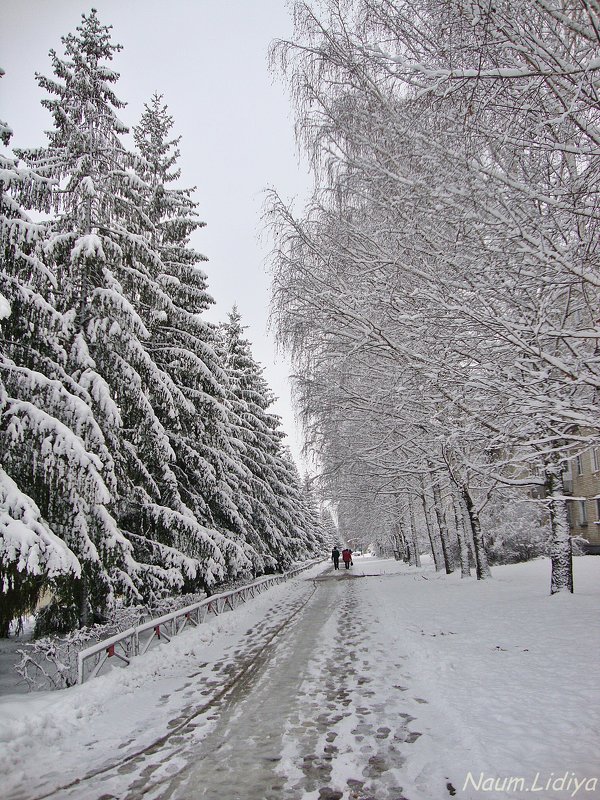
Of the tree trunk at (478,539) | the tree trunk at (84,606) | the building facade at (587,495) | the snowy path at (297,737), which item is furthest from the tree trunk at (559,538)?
the building facade at (587,495)

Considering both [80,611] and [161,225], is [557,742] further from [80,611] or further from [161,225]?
[161,225]

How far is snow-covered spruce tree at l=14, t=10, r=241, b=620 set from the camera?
10.1m

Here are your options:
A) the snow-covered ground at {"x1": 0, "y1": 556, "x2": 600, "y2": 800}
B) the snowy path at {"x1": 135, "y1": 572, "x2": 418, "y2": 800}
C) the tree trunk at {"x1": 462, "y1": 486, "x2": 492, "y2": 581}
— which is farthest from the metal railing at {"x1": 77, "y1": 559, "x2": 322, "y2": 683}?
the tree trunk at {"x1": 462, "y1": 486, "x2": 492, "y2": 581}

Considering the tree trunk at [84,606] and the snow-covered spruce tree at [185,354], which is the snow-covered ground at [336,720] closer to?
the tree trunk at [84,606]

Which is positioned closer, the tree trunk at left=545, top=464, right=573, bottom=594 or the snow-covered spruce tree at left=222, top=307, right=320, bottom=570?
the tree trunk at left=545, top=464, right=573, bottom=594

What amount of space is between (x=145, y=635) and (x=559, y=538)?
9.93 m

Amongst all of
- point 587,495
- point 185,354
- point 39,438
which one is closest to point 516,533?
point 587,495

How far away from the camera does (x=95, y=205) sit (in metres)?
10.9

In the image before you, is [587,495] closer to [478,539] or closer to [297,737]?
[478,539]

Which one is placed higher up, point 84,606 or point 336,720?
point 84,606

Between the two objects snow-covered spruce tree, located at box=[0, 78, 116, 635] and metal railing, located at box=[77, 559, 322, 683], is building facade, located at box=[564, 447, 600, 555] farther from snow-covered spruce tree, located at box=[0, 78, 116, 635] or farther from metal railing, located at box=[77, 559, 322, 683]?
snow-covered spruce tree, located at box=[0, 78, 116, 635]

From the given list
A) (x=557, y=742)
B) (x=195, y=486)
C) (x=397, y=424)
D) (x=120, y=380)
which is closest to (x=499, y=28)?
(x=557, y=742)

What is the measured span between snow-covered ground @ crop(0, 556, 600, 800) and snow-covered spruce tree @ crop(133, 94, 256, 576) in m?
4.60

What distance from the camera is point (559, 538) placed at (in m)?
11.6
